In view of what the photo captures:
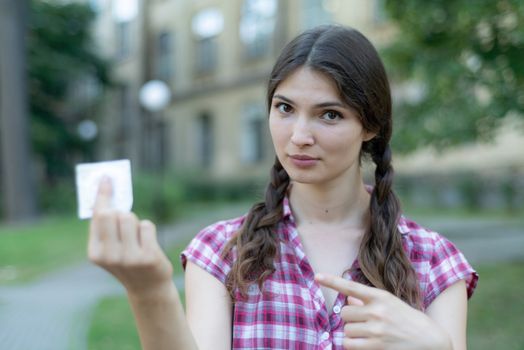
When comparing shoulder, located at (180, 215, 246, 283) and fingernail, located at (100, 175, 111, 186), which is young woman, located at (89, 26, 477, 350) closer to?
shoulder, located at (180, 215, 246, 283)

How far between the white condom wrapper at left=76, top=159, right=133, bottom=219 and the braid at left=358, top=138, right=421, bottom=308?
878 mm

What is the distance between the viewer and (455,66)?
20.5ft

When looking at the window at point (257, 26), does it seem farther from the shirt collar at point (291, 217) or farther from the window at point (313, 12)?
the shirt collar at point (291, 217)

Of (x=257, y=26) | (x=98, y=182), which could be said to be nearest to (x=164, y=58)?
(x=257, y=26)

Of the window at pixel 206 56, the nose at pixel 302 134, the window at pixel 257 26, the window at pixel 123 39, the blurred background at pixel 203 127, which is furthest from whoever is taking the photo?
the window at pixel 123 39

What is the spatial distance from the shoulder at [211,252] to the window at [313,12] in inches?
769

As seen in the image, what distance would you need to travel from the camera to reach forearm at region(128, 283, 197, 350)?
130 centimetres

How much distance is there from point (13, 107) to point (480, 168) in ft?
36.6

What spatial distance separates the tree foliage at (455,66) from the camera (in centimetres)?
610

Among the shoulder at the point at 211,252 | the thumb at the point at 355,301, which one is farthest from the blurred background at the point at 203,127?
the thumb at the point at 355,301

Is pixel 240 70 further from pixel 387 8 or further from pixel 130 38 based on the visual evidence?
pixel 387 8

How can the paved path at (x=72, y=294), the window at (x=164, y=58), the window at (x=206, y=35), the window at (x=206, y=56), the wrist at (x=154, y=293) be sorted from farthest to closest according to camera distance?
the window at (x=164, y=58), the window at (x=206, y=56), the window at (x=206, y=35), the paved path at (x=72, y=294), the wrist at (x=154, y=293)

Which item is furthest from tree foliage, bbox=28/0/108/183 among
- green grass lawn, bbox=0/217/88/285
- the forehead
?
the forehead

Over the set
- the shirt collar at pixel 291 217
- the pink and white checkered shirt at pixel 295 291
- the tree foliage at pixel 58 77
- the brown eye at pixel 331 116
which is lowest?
the pink and white checkered shirt at pixel 295 291
